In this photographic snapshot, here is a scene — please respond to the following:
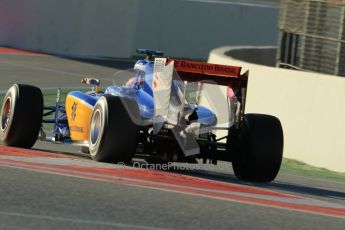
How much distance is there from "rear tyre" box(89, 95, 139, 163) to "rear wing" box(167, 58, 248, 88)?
62cm

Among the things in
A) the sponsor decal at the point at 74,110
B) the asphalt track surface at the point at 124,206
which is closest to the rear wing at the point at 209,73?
the asphalt track surface at the point at 124,206

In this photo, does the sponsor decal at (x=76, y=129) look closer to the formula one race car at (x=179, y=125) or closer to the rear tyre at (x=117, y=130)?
the formula one race car at (x=179, y=125)

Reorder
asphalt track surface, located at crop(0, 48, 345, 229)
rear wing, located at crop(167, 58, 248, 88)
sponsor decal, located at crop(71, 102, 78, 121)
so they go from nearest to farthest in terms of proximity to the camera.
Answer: asphalt track surface, located at crop(0, 48, 345, 229), rear wing, located at crop(167, 58, 248, 88), sponsor decal, located at crop(71, 102, 78, 121)

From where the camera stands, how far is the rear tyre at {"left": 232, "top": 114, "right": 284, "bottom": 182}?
1173 centimetres

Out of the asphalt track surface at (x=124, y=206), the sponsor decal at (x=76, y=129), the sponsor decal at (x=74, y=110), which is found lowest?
the asphalt track surface at (x=124, y=206)

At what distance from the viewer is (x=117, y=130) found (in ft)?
37.2

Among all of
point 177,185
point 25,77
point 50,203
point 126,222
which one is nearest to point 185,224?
point 126,222

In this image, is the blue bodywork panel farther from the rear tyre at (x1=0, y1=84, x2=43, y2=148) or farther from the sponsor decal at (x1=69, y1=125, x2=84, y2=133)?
the rear tyre at (x1=0, y1=84, x2=43, y2=148)

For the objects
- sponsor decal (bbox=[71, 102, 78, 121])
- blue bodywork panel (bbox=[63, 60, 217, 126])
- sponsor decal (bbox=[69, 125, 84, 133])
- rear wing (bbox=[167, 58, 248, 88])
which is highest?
rear wing (bbox=[167, 58, 248, 88])

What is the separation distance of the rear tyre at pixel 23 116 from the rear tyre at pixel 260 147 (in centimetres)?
244

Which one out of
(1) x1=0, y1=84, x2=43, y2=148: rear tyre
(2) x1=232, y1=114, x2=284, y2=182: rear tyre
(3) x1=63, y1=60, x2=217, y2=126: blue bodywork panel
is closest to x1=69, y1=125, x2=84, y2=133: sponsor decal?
(3) x1=63, y1=60, x2=217, y2=126: blue bodywork panel

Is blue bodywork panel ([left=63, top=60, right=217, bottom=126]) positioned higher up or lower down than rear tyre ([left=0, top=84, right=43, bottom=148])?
higher up

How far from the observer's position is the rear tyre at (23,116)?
498 inches

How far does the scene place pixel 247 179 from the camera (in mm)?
12016
